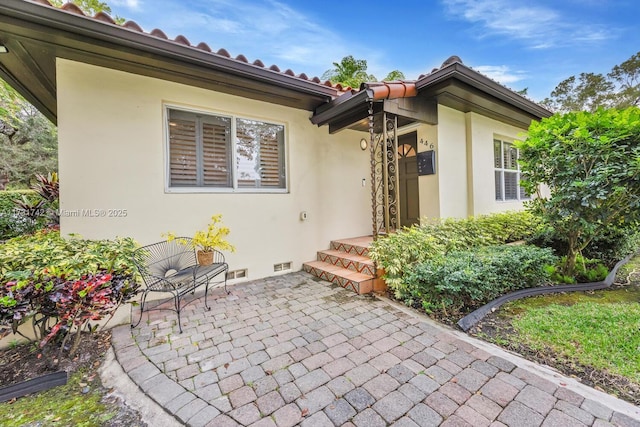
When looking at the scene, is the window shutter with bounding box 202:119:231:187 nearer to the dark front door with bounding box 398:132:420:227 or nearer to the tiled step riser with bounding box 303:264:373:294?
the tiled step riser with bounding box 303:264:373:294

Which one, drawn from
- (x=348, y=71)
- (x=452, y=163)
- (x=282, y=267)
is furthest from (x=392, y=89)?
(x=348, y=71)

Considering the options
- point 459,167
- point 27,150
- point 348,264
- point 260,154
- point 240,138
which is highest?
point 27,150

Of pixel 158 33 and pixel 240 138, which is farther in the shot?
pixel 240 138

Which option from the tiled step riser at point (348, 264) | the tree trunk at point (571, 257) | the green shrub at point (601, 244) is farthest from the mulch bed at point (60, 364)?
the green shrub at point (601, 244)

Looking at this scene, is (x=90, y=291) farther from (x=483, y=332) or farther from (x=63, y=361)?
(x=483, y=332)

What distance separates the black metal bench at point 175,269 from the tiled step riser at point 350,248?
2.44m

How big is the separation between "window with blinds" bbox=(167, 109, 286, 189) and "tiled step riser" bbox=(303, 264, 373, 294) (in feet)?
6.50

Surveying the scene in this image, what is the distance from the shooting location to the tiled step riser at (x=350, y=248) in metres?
5.14

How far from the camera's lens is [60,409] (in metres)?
1.97

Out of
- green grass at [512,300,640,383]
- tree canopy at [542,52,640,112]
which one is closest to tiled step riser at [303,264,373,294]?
green grass at [512,300,640,383]

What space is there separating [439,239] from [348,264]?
1738 millimetres

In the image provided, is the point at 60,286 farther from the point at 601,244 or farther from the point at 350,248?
the point at 601,244

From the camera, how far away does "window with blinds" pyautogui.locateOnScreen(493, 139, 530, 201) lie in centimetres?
716

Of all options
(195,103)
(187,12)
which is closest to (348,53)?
(187,12)
